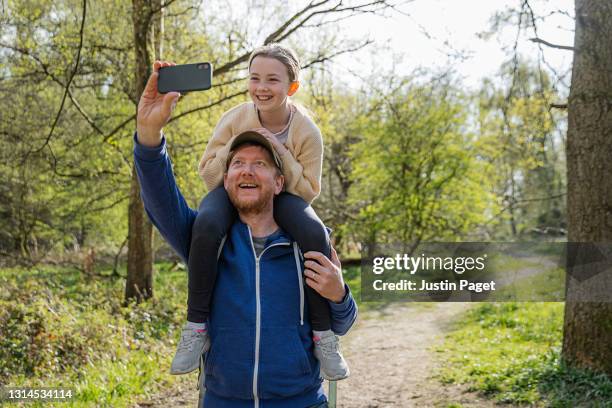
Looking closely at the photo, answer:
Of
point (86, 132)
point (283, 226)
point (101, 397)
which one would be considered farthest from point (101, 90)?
point (283, 226)

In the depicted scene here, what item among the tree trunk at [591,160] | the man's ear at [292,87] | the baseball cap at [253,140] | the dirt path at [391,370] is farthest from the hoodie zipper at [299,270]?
the tree trunk at [591,160]

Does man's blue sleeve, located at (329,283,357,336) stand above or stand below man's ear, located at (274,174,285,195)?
below

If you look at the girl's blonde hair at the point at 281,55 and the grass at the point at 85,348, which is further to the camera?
the grass at the point at 85,348

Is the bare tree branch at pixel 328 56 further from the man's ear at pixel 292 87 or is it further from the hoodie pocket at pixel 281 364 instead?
the hoodie pocket at pixel 281 364

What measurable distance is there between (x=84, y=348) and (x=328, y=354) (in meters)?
4.53

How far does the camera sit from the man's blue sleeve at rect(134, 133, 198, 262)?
6.10 feet

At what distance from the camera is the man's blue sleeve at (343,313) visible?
2.02 m

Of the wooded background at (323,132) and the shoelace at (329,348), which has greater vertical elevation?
the wooded background at (323,132)

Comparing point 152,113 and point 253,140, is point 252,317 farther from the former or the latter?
point 152,113

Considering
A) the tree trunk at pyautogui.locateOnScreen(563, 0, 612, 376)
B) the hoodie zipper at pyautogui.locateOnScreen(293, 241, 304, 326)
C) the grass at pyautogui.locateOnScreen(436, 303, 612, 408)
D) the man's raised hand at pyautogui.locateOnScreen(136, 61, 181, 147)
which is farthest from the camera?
the tree trunk at pyautogui.locateOnScreen(563, 0, 612, 376)

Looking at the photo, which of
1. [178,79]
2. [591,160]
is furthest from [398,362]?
[178,79]

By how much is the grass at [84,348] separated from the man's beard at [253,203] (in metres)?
3.31

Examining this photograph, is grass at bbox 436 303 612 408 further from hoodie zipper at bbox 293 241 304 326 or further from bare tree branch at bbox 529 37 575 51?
hoodie zipper at bbox 293 241 304 326

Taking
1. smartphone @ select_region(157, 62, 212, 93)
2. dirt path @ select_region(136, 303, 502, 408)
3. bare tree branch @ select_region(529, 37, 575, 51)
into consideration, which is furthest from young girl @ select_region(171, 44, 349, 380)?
bare tree branch @ select_region(529, 37, 575, 51)
